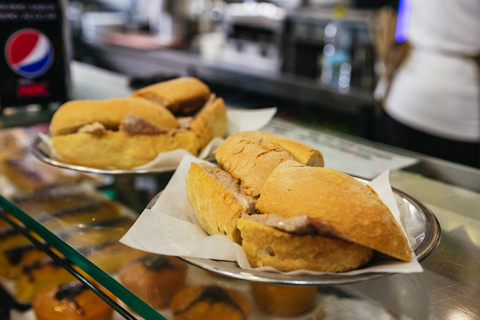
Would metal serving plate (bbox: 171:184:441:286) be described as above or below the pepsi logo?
below

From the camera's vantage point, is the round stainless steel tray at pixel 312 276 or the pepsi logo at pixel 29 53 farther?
the pepsi logo at pixel 29 53

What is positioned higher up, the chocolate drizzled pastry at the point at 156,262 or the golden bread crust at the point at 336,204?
the golden bread crust at the point at 336,204

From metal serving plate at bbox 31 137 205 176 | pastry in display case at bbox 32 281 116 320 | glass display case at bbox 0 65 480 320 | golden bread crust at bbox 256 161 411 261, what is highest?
golden bread crust at bbox 256 161 411 261

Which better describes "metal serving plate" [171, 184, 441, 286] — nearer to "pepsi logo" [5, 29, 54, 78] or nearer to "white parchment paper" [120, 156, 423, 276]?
"white parchment paper" [120, 156, 423, 276]

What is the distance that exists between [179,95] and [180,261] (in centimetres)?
72

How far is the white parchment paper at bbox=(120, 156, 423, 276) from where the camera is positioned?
0.68m

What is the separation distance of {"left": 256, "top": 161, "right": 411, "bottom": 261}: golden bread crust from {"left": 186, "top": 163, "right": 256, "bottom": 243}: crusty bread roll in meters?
0.04

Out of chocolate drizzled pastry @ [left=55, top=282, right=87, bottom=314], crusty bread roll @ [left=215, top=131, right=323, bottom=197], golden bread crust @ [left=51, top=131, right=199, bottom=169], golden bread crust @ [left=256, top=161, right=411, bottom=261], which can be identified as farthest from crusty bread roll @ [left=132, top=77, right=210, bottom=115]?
golden bread crust @ [left=256, top=161, right=411, bottom=261]

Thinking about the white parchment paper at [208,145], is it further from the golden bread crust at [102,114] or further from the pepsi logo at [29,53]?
the pepsi logo at [29,53]

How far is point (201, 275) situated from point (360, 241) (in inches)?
9.6

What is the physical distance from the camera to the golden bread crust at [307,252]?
25.7 inches

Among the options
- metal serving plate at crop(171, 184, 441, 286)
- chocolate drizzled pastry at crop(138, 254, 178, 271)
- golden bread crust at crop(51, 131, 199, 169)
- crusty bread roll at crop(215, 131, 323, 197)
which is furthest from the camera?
golden bread crust at crop(51, 131, 199, 169)

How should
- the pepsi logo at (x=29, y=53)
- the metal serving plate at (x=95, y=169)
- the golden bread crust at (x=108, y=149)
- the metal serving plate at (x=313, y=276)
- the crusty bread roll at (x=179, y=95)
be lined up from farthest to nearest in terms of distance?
1. the pepsi logo at (x=29, y=53)
2. the crusty bread roll at (x=179, y=95)
3. the golden bread crust at (x=108, y=149)
4. the metal serving plate at (x=95, y=169)
5. the metal serving plate at (x=313, y=276)

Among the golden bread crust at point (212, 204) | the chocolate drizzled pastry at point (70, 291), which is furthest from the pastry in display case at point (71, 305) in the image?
the golden bread crust at point (212, 204)
